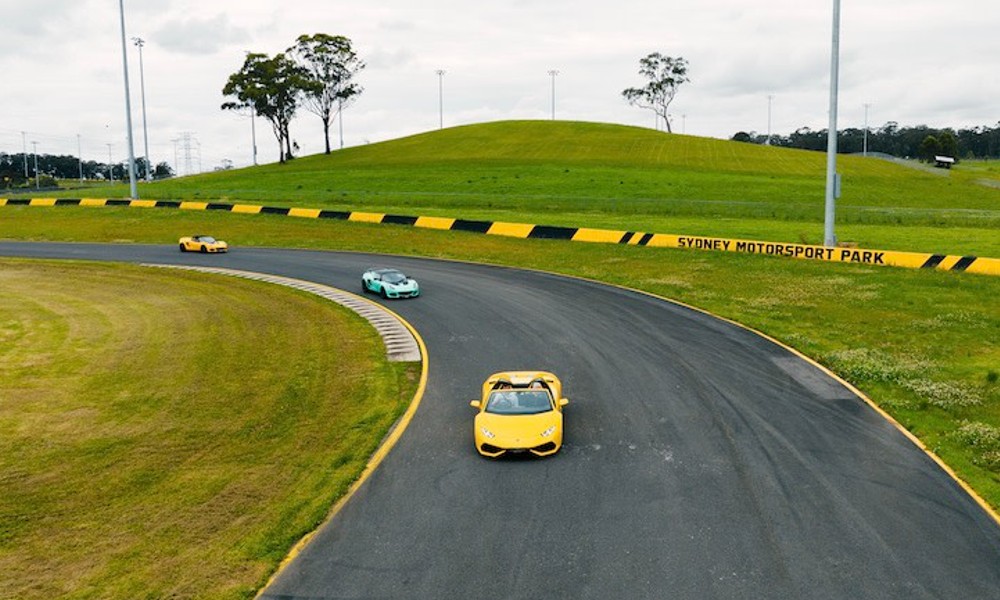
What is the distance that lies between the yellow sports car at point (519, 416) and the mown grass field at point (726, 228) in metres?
7.38

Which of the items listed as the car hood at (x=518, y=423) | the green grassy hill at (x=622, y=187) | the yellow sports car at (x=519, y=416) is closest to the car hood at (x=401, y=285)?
the yellow sports car at (x=519, y=416)

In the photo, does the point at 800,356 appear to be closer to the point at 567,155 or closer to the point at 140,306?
the point at 140,306

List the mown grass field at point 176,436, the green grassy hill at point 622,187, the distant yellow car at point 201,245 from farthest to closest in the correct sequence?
the green grassy hill at point 622,187
the distant yellow car at point 201,245
the mown grass field at point 176,436

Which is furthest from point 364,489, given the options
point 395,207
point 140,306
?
point 395,207

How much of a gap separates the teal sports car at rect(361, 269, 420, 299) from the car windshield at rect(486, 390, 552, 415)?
44.9 ft

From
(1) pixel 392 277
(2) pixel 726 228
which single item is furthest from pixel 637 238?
(1) pixel 392 277

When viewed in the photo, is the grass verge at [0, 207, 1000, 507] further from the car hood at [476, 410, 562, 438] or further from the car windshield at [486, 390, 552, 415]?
the car windshield at [486, 390, 552, 415]

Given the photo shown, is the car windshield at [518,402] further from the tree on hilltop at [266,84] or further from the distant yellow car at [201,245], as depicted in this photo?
the tree on hilltop at [266,84]

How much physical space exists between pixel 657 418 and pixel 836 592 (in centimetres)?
639

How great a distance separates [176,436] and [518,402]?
7.05 m

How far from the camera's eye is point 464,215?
171 feet

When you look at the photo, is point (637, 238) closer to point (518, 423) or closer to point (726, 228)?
point (726, 228)

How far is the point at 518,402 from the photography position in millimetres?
14664

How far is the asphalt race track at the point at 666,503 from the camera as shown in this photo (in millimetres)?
9586
